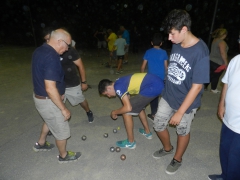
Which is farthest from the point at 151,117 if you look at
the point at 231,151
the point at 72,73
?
the point at 231,151

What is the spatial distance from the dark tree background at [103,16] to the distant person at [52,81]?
12.6 m

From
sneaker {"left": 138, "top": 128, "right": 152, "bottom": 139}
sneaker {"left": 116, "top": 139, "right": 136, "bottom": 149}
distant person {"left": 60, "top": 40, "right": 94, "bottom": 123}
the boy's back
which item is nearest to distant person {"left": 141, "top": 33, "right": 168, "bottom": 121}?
the boy's back

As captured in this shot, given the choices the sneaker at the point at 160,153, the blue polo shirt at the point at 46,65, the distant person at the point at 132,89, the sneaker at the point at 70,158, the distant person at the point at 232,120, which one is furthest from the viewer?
the sneaker at the point at 160,153

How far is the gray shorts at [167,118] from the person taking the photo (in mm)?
2453

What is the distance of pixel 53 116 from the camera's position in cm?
262

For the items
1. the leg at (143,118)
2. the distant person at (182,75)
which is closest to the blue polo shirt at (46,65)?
the distant person at (182,75)

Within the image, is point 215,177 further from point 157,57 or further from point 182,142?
point 157,57

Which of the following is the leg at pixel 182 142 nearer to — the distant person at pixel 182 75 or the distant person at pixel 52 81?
the distant person at pixel 182 75

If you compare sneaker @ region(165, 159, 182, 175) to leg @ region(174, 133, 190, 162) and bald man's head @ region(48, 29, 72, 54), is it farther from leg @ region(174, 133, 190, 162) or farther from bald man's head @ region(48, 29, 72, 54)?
bald man's head @ region(48, 29, 72, 54)

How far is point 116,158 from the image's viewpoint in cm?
319

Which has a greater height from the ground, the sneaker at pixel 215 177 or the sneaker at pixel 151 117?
the sneaker at pixel 215 177

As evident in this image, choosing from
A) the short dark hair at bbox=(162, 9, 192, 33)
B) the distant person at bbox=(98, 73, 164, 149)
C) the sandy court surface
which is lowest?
the sandy court surface

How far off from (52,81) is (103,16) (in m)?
16.4

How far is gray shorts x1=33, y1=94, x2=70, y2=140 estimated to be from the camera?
2586 millimetres
